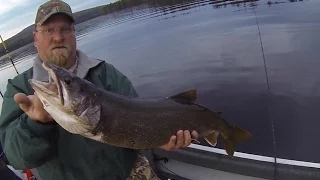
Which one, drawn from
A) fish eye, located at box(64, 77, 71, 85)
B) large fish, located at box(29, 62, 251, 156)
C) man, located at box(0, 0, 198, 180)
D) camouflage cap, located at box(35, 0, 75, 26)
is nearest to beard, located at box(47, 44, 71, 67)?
man, located at box(0, 0, 198, 180)

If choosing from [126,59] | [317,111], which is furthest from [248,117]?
[126,59]

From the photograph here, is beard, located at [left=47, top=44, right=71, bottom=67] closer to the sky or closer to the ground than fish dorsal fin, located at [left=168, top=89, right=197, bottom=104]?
closer to the sky

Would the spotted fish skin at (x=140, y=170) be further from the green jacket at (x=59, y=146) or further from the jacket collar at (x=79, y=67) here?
the jacket collar at (x=79, y=67)

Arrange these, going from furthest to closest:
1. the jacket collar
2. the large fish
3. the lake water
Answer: the lake water
the jacket collar
the large fish

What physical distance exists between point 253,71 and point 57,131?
10020mm

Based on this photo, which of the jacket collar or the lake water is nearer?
the jacket collar

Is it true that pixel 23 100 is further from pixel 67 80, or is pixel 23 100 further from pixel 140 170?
pixel 140 170

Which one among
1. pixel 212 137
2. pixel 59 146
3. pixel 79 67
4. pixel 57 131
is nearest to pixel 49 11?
pixel 79 67

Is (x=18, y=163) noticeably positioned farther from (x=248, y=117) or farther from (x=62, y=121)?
(x=248, y=117)

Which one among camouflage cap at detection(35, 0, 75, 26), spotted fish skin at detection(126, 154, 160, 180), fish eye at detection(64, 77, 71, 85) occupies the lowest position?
spotted fish skin at detection(126, 154, 160, 180)

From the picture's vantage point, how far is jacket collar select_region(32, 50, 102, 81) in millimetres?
3045

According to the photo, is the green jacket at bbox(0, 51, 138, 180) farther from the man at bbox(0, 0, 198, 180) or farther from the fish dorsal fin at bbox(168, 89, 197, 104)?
the fish dorsal fin at bbox(168, 89, 197, 104)

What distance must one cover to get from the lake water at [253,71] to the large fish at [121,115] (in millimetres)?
2084

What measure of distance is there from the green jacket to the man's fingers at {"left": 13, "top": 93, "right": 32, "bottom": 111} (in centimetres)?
19
